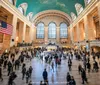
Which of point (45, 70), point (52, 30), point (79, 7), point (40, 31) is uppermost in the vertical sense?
point (79, 7)

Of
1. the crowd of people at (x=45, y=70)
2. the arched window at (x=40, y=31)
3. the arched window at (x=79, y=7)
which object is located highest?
the arched window at (x=79, y=7)

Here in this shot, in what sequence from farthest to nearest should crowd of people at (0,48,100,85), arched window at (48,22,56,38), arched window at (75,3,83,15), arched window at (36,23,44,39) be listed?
arched window at (48,22,56,38), arched window at (36,23,44,39), arched window at (75,3,83,15), crowd of people at (0,48,100,85)

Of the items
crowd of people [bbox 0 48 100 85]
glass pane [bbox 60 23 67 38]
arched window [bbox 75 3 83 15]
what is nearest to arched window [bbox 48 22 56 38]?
glass pane [bbox 60 23 67 38]

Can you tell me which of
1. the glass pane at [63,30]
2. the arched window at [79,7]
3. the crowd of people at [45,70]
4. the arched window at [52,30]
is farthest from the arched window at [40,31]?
the crowd of people at [45,70]

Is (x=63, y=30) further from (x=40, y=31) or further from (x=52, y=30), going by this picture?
(x=40, y=31)

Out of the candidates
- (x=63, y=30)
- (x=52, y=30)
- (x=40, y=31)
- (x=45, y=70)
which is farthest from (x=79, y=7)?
(x=45, y=70)

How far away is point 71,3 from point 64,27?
1322cm

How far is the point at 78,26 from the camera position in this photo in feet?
91.5

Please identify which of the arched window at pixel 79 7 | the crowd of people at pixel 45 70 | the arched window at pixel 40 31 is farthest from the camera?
the arched window at pixel 40 31

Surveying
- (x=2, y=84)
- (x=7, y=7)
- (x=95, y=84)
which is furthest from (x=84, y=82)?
(x=7, y=7)

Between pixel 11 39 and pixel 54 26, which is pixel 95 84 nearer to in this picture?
pixel 11 39

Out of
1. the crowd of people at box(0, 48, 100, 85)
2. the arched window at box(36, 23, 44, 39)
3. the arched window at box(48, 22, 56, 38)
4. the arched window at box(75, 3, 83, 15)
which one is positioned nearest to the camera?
the crowd of people at box(0, 48, 100, 85)

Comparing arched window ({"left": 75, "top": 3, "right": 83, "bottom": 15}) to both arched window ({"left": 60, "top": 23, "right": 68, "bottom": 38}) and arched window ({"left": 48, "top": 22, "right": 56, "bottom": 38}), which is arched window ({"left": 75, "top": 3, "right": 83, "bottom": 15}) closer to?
arched window ({"left": 60, "top": 23, "right": 68, "bottom": 38})

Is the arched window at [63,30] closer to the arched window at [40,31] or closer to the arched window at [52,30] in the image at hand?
the arched window at [52,30]
